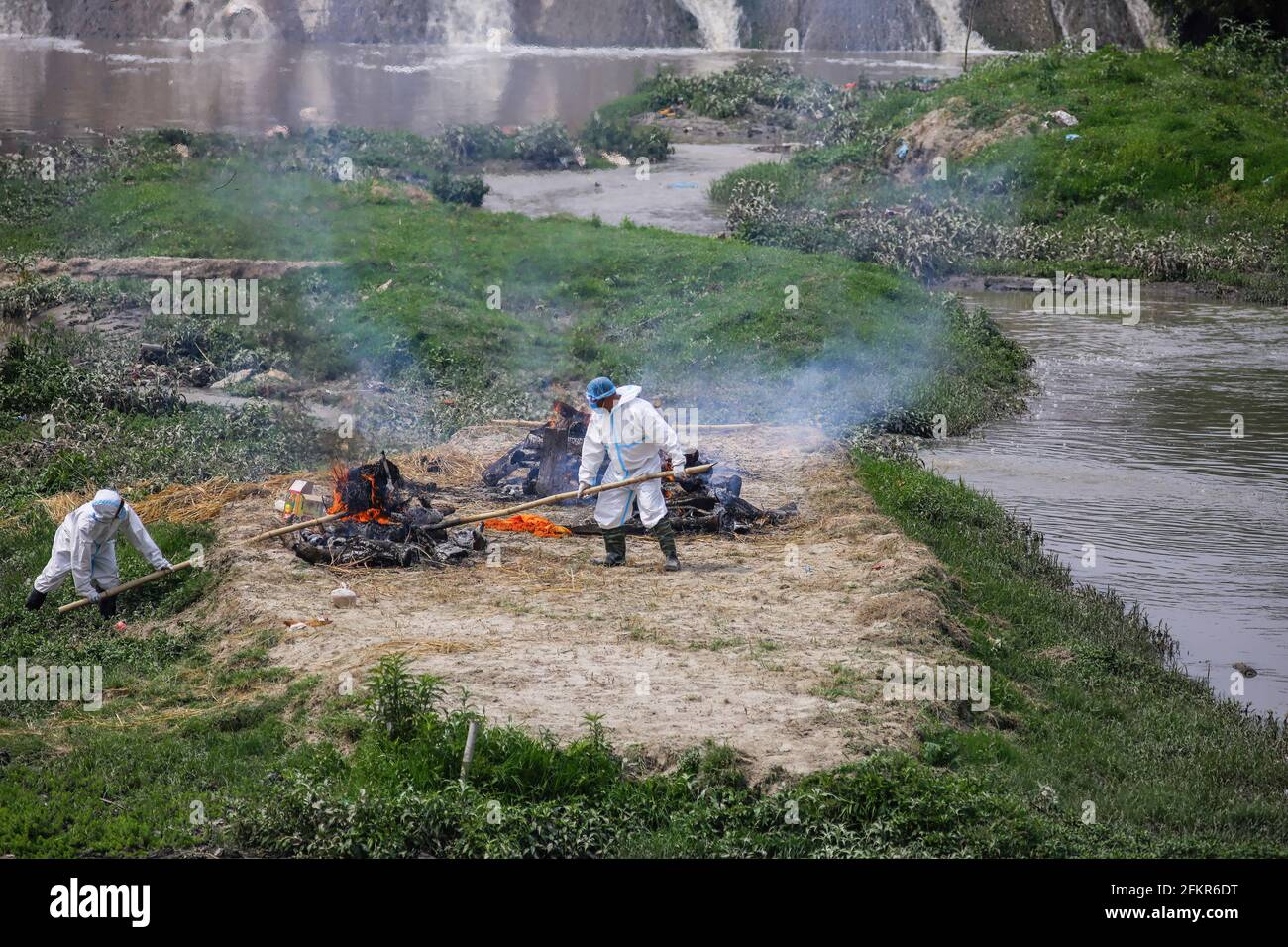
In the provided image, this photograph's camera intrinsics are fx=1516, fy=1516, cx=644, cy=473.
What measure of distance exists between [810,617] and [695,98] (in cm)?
3456

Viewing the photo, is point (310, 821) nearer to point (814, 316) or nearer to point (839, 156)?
point (814, 316)

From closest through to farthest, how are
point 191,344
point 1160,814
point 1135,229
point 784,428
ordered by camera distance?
point 1160,814
point 784,428
point 191,344
point 1135,229

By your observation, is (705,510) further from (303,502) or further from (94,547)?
(94,547)

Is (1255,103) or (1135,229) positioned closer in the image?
(1135,229)

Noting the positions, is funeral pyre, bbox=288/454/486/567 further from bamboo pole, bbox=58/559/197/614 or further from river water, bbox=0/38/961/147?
river water, bbox=0/38/961/147

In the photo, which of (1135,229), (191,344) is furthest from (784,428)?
(1135,229)

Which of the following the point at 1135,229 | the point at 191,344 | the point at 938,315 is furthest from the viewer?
the point at 1135,229

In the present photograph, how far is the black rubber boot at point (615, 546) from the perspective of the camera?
41.9 feet

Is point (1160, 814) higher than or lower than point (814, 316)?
lower

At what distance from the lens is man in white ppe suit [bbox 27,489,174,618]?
11.3 meters

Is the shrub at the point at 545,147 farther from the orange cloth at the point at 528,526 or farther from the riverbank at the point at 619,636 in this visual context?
the orange cloth at the point at 528,526

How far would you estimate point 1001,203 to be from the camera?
2972 centimetres

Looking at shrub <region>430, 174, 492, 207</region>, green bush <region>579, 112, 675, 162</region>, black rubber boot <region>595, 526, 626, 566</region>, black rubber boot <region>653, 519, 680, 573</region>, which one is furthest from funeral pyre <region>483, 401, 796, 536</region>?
green bush <region>579, 112, 675, 162</region>

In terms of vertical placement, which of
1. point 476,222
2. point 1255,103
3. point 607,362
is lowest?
point 607,362
